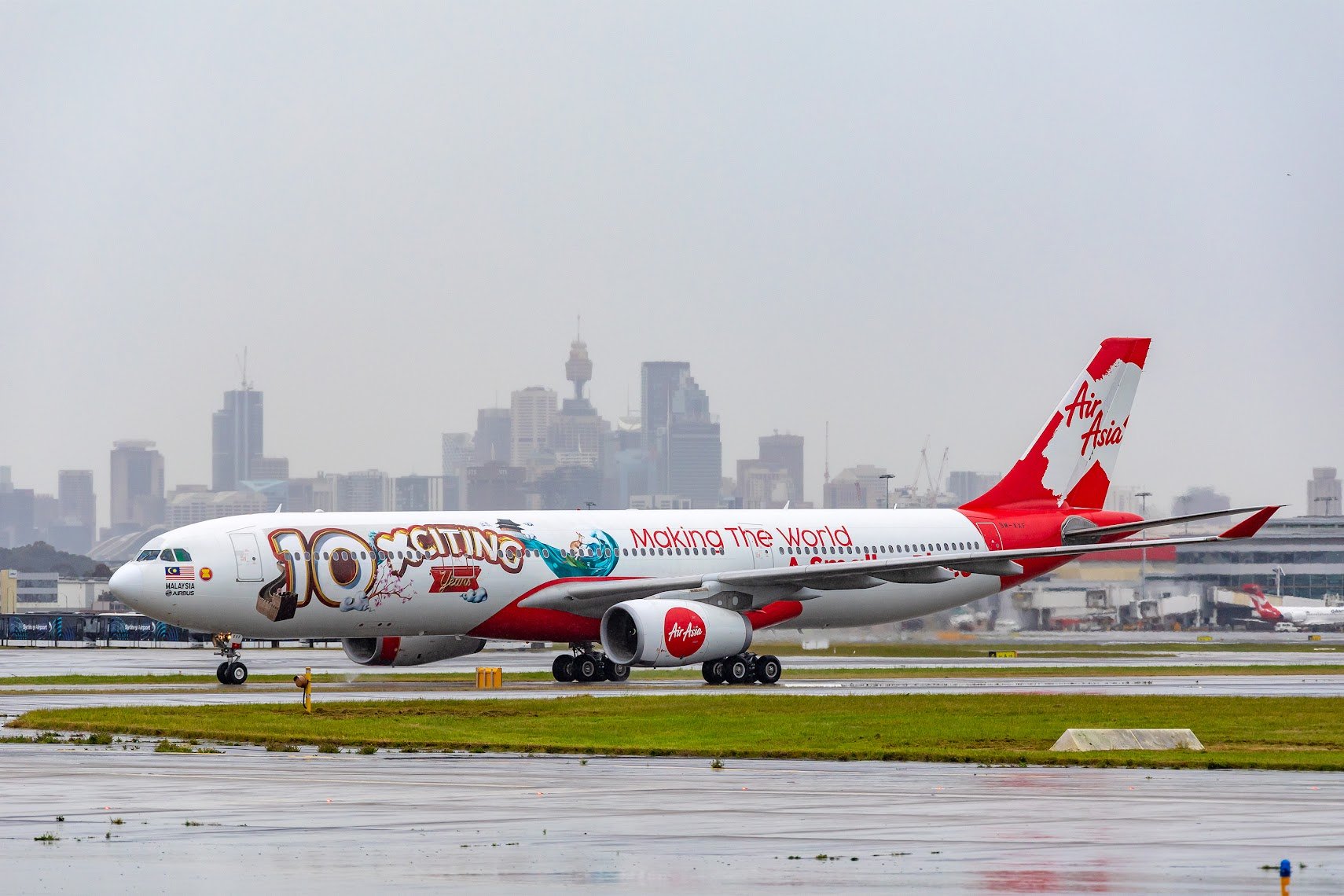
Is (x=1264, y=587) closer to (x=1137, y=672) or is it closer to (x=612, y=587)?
(x=1137, y=672)

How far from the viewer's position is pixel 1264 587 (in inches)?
4934

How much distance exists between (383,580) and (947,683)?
1381cm

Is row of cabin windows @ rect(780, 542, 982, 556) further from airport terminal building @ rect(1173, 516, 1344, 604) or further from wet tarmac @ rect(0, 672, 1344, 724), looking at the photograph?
airport terminal building @ rect(1173, 516, 1344, 604)

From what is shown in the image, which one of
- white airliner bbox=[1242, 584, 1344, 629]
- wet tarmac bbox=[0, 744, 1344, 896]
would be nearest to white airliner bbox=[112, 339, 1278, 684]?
wet tarmac bbox=[0, 744, 1344, 896]

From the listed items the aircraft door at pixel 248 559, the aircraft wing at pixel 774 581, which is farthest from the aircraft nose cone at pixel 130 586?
the aircraft wing at pixel 774 581

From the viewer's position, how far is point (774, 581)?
50375 millimetres

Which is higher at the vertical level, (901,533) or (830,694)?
(901,533)

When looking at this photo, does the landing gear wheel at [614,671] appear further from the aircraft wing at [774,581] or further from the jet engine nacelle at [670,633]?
the jet engine nacelle at [670,633]

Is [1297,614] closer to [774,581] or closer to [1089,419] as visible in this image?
[1089,419]

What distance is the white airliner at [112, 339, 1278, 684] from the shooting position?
48.6 metres

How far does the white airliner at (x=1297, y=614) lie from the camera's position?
4441 inches

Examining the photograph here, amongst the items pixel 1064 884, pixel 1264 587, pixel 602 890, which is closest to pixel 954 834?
pixel 1064 884

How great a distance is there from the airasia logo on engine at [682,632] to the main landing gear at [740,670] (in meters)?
2.00

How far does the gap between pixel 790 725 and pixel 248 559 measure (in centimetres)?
1959
